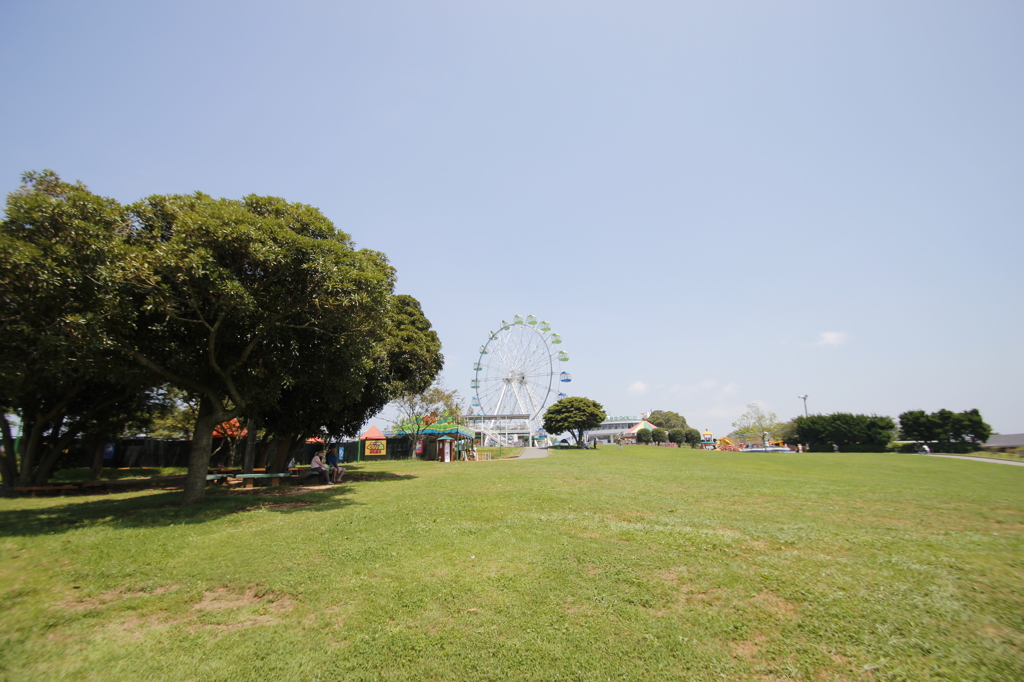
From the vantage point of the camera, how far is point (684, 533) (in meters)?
8.26

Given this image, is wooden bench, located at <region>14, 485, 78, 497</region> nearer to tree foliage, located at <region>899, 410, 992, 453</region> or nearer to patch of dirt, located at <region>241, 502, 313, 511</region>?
patch of dirt, located at <region>241, 502, 313, 511</region>

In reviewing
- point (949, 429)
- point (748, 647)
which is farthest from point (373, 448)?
point (949, 429)

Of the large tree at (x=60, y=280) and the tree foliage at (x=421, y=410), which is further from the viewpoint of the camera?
the tree foliage at (x=421, y=410)

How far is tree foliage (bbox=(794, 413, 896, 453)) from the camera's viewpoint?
206 ft

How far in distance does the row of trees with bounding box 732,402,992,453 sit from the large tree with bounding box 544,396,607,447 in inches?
1248

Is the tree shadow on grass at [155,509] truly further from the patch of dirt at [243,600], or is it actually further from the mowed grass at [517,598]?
the patch of dirt at [243,600]

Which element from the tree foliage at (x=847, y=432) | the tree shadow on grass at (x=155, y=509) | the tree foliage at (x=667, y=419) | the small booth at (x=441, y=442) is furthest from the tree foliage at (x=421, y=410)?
the tree foliage at (x=667, y=419)

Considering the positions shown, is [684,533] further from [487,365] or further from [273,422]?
[487,365]

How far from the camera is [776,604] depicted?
527 centimetres

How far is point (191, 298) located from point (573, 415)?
5578 cm

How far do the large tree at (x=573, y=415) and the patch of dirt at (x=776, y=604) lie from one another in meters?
58.5

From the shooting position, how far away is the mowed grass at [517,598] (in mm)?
4246

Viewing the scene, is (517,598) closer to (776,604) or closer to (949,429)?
(776,604)

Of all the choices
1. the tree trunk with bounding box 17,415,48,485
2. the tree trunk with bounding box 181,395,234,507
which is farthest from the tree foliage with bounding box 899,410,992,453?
the tree trunk with bounding box 17,415,48,485
